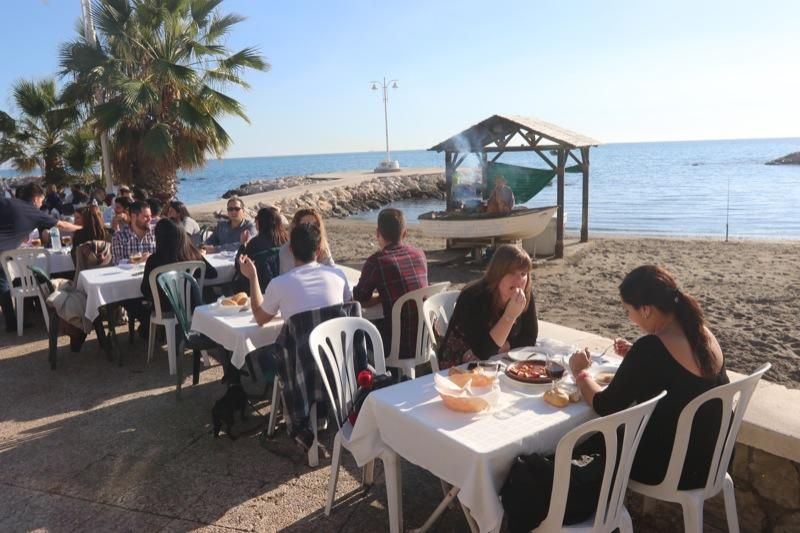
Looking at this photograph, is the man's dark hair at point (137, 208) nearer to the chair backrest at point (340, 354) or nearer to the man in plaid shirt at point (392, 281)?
the man in plaid shirt at point (392, 281)

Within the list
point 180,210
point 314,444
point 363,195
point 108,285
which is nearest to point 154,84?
point 180,210

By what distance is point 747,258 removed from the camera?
11.7 m

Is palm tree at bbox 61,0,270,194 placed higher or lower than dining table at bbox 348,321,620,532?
higher

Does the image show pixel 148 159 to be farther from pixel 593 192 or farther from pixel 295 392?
pixel 593 192

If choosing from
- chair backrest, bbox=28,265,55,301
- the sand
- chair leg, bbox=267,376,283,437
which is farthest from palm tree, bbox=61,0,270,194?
chair leg, bbox=267,376,283,437

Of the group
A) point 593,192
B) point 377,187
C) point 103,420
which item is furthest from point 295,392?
point 593,192

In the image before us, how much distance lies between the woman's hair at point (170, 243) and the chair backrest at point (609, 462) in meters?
4.17

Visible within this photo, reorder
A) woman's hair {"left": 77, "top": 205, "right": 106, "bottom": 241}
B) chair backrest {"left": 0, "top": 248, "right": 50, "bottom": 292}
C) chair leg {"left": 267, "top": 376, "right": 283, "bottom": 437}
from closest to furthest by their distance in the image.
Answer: chair leg {"left": 267, "top": 376, "right": 283, "bottom": 437} → chair backrest {"left": 0, "top": 248, "right": 50, "bottom": 292} → woman's hair {"left": 77, "top": 205, "right": 106, "bottom": 241}

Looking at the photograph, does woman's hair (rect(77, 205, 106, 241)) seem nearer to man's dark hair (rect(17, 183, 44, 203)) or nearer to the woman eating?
man's dark hair (rect(17, 183, 44, 203))

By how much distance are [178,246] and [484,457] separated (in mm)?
4046

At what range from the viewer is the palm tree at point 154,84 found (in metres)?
12.2

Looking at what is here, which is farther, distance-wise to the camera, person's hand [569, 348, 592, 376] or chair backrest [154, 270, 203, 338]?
chair backrest [154, 270, 203, 338]

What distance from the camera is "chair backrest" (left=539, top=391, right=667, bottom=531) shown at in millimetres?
2066

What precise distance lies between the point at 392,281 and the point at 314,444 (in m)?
1.27
